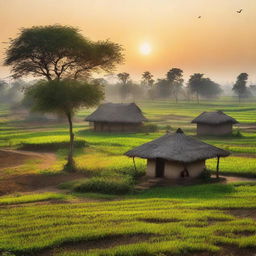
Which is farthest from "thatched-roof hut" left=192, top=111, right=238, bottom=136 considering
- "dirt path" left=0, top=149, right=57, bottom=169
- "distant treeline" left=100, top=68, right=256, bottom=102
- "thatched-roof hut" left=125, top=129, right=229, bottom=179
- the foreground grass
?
"distant treeline" left=100, top=68, right=256, bottom=102

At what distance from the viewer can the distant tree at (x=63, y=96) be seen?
104ft

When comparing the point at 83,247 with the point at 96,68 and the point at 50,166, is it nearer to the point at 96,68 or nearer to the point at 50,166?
the point at 50,166

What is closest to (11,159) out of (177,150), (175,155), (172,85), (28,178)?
(28,178)

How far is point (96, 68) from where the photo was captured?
123 ft

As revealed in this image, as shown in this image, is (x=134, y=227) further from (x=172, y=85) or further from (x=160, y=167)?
(x=172, y=85)

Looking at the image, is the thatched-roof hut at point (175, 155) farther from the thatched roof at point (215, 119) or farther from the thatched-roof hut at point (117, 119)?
the thatched-roof hut at point (117, 119)

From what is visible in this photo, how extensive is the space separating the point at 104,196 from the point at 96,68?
18.9 meters

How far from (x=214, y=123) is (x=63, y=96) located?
31.5 m

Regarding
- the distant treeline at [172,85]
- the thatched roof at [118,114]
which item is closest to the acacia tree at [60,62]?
the thatched roof at [118,114]

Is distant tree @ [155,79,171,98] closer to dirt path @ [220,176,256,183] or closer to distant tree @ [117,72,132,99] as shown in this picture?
distant tree @ [117,72,132,99]

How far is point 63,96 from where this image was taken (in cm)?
3164

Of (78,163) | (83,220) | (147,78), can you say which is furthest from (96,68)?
(147,78)

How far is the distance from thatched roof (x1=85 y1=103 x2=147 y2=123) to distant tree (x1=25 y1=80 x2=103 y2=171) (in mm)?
28568

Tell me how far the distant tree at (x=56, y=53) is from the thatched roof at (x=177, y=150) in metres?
12.6
